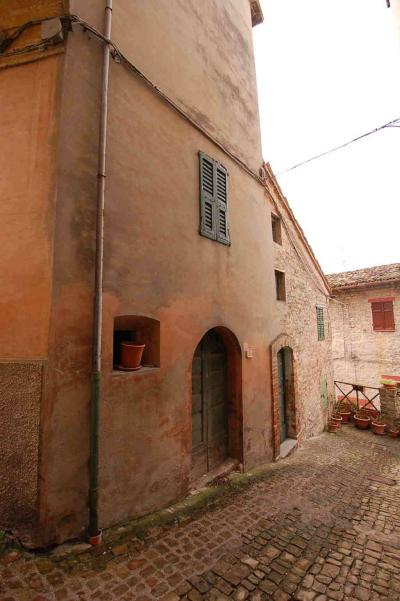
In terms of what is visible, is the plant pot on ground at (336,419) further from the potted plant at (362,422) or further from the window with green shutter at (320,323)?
the window with green shutter at (320,323)

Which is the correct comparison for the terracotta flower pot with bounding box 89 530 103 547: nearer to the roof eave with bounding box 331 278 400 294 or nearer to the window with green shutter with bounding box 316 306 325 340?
the window with green shutter with bounding box 316 306 325 340

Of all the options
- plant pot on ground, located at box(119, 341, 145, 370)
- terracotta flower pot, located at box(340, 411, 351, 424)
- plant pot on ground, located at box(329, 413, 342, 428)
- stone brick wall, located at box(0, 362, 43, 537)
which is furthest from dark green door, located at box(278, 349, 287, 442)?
stone brick wall, located at box(0, 362, 43, 537)

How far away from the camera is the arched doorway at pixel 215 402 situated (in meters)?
5.50

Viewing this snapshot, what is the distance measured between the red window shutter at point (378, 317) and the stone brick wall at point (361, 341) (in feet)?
0.68

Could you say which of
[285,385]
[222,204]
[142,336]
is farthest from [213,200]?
[285,385]

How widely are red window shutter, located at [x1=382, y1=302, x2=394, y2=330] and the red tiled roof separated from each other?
1.35 meters

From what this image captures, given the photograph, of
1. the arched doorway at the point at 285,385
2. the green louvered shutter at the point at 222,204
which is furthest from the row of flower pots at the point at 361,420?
the green louvered shutter at the point at 222,204

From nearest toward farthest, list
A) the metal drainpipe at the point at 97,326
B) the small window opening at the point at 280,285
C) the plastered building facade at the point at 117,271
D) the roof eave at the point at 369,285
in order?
the plastered building facade at the point at 117,271 → the metal drainpipe at the point at 97,326 → the small window opening at the point at 280,285 → the roof eave at the point at 369,285

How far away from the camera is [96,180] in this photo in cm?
379

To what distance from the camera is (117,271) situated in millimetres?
3891

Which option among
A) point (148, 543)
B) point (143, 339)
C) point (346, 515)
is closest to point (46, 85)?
point (143, 339)

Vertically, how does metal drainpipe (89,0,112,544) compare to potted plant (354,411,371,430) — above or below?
above

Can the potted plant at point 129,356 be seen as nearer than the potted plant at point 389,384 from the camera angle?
Yes

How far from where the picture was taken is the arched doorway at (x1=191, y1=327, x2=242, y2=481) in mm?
5497
